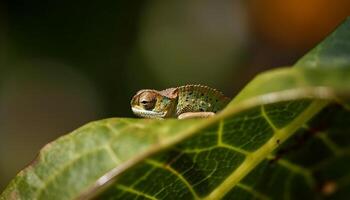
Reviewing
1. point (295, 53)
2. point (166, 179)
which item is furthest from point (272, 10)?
point (166, 179)

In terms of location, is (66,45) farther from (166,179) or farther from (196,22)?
(166,179)

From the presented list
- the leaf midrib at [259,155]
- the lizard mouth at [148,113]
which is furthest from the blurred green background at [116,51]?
the leaf midrib at [259,155]

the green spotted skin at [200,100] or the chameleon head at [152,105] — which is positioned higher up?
the green spotted skin at [200,100]

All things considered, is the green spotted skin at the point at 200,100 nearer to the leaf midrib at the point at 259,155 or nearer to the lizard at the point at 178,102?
the lizard at the point at 178,102

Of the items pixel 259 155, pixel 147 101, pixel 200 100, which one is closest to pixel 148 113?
pixel 147 101

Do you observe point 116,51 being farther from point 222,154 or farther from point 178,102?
point 222,154

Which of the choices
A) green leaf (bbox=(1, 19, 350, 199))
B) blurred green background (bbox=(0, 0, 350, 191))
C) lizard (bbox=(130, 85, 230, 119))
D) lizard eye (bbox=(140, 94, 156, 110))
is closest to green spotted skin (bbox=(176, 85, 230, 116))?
lizard (bbox=(130, 85, 230, 119))
